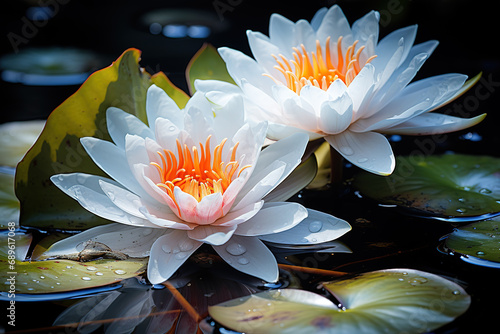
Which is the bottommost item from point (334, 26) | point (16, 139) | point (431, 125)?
point (16, 139)

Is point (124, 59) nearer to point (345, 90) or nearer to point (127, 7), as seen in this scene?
point (345, 90)

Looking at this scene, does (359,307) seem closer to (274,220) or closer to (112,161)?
(274,220)

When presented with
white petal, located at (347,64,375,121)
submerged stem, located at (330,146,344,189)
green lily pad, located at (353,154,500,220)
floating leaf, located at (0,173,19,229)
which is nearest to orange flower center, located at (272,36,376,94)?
white petal, located at (347,64,375,121)

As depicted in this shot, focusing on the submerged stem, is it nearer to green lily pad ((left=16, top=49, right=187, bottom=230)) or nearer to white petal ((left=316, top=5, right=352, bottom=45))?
white petal ((left=316, top=5, right=352, bottom=45))

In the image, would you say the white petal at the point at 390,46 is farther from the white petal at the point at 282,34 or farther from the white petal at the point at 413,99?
the white petal at the point at 282,34

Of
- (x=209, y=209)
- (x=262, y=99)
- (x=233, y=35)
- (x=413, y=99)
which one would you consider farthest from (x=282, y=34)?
(x=233, y=35)

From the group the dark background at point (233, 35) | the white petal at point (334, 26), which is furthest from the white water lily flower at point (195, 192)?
the dark background at point (233, 35)

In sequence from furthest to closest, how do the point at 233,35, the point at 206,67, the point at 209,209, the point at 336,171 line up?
the point at 233,35, the point at 206,67, the point at 336,171, the point at 209,209
